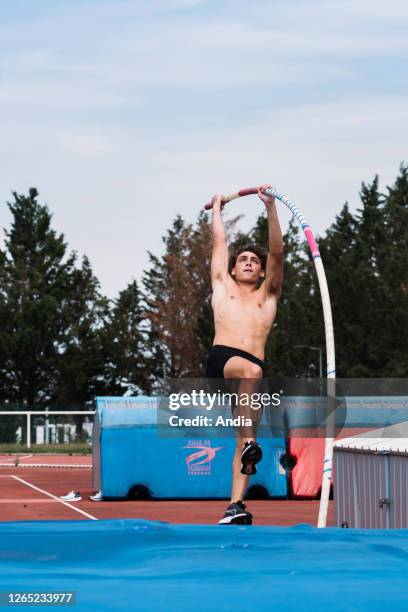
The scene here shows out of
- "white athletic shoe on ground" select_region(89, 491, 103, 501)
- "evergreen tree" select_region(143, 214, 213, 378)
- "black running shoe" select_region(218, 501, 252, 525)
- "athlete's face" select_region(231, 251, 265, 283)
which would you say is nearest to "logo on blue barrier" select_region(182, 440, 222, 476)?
"white athletic shoe on ground" select_region(89, 491, 103, 501)

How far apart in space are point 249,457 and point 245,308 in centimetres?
100

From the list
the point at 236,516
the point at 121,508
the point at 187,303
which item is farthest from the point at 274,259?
the point at 187,303

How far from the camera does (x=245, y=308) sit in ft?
24.3

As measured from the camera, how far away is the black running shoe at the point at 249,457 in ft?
22.7

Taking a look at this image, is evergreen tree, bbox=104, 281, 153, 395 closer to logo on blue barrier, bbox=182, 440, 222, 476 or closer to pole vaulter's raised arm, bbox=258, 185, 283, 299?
logo on blue barrier, bbox=182, 440, 222, 476

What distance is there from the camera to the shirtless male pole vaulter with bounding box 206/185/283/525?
7254 mm

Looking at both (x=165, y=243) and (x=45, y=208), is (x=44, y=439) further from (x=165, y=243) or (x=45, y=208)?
(x=165, y=243)

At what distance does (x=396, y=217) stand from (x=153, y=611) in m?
62.9

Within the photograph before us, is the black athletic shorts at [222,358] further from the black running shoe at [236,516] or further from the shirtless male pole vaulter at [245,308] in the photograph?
the black running shoe at [236,516]

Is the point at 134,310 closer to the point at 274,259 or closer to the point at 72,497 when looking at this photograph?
the point at 72,497

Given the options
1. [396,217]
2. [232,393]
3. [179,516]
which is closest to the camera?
[232,393]

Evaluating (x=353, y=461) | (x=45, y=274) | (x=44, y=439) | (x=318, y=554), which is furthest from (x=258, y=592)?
(x=45, y=274)

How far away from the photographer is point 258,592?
3.93 m

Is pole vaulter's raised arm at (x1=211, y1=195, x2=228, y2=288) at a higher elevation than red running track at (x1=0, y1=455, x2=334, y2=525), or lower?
higher
